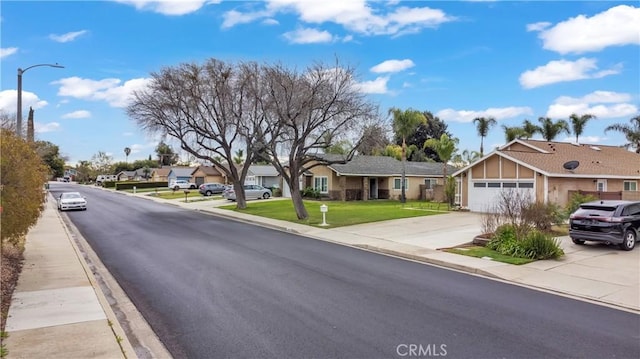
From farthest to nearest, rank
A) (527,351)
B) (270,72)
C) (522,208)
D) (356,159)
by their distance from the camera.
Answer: (356,159) → (270,72) → (522,208) → (527,351)

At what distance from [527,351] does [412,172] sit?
4094 centimetres

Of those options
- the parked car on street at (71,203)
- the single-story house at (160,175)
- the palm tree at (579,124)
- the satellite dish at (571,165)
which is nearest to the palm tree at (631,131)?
the palm tree at (579,124)

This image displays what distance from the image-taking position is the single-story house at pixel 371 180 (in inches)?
1667

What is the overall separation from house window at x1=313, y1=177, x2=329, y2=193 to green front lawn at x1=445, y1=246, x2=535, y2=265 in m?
27.9

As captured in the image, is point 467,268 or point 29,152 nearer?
point 29,152

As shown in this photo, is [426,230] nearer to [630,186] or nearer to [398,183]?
[630,186]

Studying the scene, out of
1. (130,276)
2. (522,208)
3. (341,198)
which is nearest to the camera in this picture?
(130,276)

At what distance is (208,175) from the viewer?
252 feet

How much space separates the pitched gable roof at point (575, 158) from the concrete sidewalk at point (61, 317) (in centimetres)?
2476

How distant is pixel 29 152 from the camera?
Result: 10398mm

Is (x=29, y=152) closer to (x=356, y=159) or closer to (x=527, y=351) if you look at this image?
(x=527, y=351)

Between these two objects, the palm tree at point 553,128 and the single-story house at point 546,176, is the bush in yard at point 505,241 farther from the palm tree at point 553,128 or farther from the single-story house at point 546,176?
the palm tree at point 553,128

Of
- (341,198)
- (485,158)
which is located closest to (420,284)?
(485,158)

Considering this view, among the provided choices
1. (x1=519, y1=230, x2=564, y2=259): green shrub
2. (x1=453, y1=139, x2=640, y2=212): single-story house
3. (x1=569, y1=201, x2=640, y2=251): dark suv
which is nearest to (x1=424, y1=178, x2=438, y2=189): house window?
(x1=453, y1=139, x2=640, y2=212): single-story house
